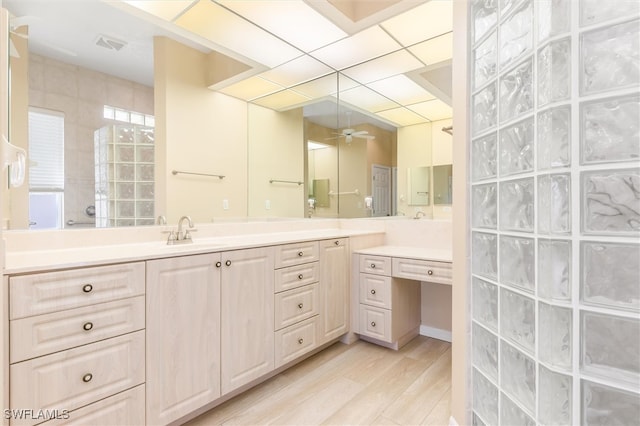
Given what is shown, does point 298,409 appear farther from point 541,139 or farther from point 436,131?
point 436,131

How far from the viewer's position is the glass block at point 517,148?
0.79 m

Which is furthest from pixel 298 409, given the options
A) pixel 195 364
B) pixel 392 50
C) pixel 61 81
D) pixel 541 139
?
pixel 392 50

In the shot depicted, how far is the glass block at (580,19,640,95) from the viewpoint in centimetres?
60

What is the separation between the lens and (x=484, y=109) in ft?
3.37

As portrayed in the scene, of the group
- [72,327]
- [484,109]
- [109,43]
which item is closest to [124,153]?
[109,43]

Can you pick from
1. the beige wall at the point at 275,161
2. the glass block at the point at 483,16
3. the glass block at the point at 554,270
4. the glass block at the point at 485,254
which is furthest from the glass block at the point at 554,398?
the beige wall at the point at 275,161

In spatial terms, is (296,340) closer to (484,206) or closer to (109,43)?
(484,206)

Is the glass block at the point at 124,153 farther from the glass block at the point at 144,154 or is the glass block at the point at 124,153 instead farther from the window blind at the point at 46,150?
the window blind at the point at 46,150

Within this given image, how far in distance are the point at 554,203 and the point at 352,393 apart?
1.65 metres

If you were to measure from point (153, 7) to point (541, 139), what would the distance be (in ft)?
7.17

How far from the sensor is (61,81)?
5.22ft

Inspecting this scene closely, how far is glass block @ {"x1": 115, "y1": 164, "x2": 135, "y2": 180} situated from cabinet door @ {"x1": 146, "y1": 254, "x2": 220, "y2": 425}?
0.74 m

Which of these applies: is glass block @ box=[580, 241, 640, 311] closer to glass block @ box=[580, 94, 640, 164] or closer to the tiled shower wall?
the tiled shower wall

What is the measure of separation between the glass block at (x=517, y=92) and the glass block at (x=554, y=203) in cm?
21
